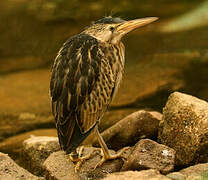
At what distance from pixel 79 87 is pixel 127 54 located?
5.53 m

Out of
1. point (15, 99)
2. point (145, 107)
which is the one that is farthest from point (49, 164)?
point (15, 99)

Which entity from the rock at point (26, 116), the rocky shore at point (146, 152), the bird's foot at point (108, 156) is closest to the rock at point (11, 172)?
the rocky shore at point (146, 152)

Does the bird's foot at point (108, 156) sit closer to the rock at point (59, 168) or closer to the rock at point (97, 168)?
the rock at point (97, 168)

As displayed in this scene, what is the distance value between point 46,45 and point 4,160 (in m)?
6.13

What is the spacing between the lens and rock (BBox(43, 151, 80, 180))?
464 cm

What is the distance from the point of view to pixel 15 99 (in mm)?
8406

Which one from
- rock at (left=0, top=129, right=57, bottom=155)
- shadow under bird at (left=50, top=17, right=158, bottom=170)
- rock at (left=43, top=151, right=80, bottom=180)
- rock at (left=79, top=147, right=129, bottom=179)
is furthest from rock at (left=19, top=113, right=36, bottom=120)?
shadow under bird at (left=50, top=17, right=158, bottom=170)

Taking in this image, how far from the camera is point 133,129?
5555 mm

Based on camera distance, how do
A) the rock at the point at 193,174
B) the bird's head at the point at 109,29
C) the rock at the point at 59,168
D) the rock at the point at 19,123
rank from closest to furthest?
the rock at the point at 193,174, the rock at the point at 59,168, the bird's head at the point at 109,29, the rock at the point at 19,123

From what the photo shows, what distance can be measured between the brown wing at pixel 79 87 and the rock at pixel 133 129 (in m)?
0.89

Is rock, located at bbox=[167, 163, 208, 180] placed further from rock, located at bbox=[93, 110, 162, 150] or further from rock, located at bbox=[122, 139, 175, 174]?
rock, located at bbox=[93, 110, 162, 150]

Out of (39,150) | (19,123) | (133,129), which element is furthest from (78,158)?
(19,123)

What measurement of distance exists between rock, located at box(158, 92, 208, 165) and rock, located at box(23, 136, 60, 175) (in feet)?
4.12

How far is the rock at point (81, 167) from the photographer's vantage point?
469cm
